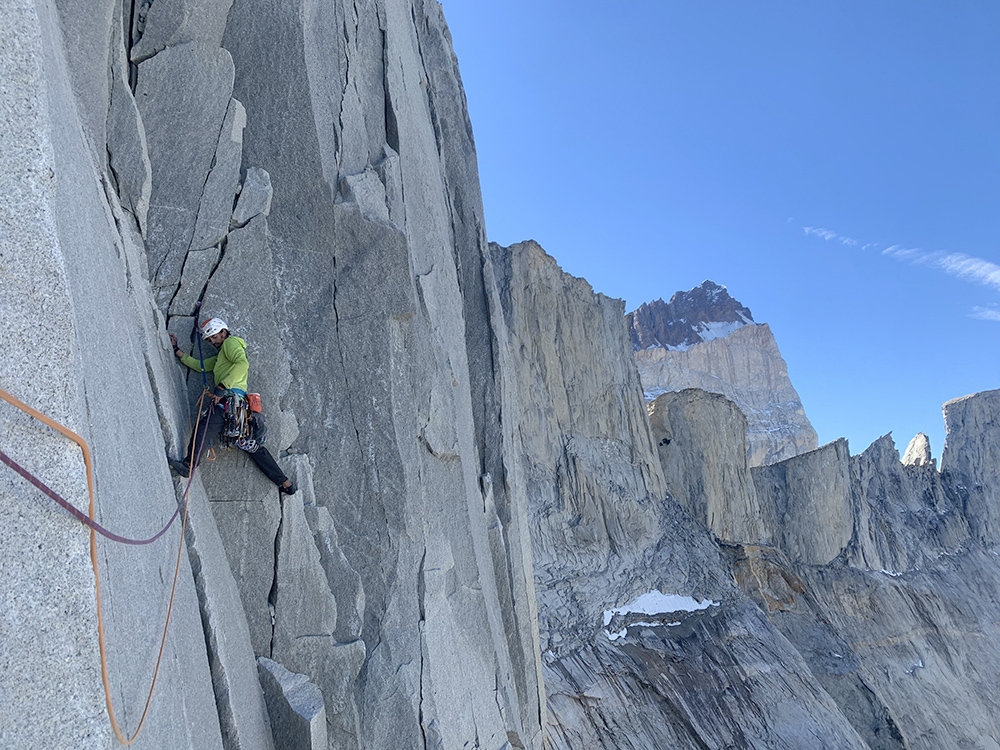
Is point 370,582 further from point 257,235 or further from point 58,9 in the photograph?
point 58,9

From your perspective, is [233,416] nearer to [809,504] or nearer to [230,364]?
[230,364]

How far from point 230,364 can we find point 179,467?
1.24m

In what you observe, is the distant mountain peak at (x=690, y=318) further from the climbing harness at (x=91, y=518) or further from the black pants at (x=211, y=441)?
the climbing harness at (x=91, y=518)

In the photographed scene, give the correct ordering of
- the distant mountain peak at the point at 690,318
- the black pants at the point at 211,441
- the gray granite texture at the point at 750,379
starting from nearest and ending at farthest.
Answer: the black pants at the point at 211,441 < the gray granite texture at the point at 750,379 < the distant mountain peak at the point at 690,318

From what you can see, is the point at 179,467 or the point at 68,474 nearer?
the point at 68,474

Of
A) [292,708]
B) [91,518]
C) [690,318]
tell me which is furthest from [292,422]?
[690,318]

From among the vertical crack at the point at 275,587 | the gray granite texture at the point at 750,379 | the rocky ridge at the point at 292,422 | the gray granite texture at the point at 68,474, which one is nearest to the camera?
the gray granite texture at the point at 68,474

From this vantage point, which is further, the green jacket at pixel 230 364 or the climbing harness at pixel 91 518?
the green jacket at pixel 230 364

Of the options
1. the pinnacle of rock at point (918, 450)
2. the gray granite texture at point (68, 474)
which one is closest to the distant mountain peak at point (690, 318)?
the pinnacle of rock at point (918, 450)

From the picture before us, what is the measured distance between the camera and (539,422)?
2091 cm

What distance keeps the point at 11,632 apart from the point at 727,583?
2289cm

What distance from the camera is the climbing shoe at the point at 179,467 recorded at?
21.4ft

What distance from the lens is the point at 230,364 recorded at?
24.3 feet

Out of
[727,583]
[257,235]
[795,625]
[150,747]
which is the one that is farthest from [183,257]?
[795,625]
